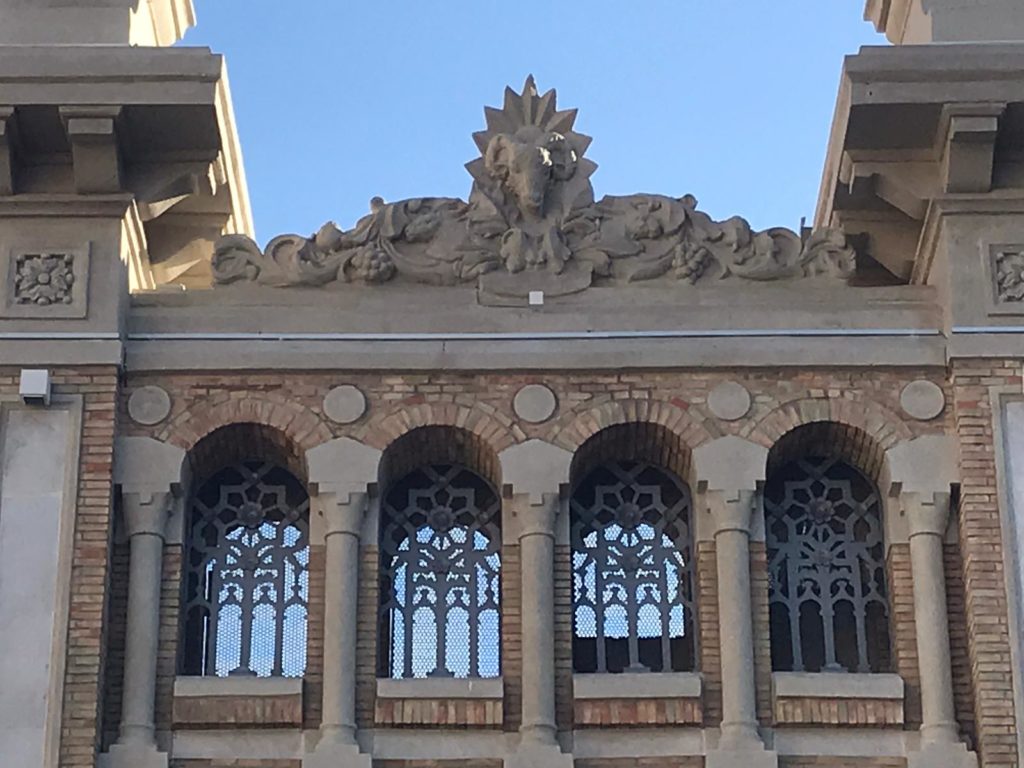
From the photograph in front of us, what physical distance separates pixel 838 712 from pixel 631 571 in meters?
1.66

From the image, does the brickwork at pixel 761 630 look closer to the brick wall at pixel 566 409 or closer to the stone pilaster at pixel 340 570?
the brick wall at pixel 566 409

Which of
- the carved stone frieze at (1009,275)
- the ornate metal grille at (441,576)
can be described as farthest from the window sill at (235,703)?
the carved stone frieze at (1009,275)

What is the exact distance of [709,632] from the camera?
17328 millimetres

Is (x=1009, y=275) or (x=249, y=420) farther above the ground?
(x=1009, y=275)

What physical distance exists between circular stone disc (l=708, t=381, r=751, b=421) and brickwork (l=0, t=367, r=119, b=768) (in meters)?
3.82

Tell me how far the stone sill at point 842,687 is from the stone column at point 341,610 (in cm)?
263

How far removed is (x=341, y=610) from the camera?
56.5 feet

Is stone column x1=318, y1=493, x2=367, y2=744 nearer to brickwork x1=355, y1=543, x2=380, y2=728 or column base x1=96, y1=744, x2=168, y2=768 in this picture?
brickwork x1=355, y1=543, x2=380, y2=728

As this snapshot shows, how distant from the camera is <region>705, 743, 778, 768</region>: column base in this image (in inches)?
659

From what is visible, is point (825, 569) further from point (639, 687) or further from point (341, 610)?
point (341, 610)

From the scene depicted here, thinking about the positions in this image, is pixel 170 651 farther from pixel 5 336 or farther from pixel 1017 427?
pixel 1017 427

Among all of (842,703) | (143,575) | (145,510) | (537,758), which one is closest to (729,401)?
(842,703)

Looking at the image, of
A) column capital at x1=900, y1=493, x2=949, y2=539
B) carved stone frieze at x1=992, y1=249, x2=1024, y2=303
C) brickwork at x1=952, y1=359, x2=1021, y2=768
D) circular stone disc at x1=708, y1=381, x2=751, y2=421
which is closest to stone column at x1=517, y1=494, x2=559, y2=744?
circular stone disc at x1=708, y1=381, x2=751, y2=421

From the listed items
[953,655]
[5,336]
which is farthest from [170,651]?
[953,655]
